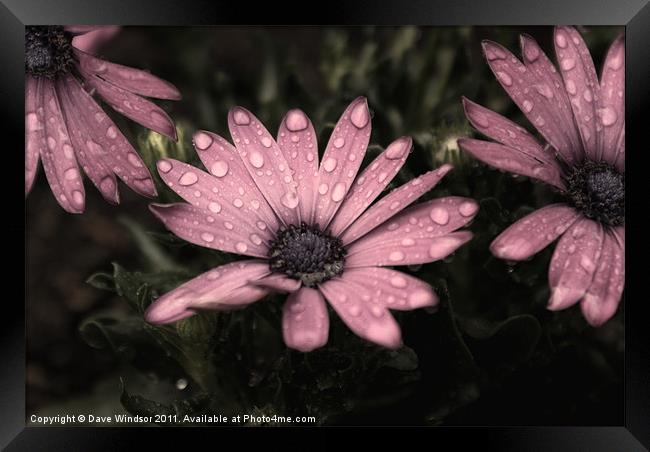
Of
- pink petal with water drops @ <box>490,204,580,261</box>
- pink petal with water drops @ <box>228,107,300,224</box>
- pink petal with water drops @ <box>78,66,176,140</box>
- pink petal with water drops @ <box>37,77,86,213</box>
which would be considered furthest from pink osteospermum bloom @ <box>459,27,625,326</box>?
pink petal with water drops @ <box>37,77,86,213</box>

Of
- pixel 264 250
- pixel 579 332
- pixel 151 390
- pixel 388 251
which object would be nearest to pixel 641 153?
pixel 579 332

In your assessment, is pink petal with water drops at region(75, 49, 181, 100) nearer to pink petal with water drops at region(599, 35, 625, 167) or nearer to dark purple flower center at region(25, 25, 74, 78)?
dark purple flower center at region(25, 25, 74, 78)

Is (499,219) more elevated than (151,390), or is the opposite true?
(499,219)

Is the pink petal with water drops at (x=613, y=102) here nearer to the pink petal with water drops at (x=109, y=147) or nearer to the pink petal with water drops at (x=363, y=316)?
the pink petal with water drops at (x=363, y=316)

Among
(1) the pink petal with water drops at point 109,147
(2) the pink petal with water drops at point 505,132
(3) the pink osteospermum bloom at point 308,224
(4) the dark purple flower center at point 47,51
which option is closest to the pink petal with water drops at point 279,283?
(3) the pink osteospermum bloom at point 308,224

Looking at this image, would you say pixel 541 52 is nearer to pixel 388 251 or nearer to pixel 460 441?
pixel 388 251

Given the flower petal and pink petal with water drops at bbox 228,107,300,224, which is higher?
pink petal with water drops at bbox 228,107,300,224
